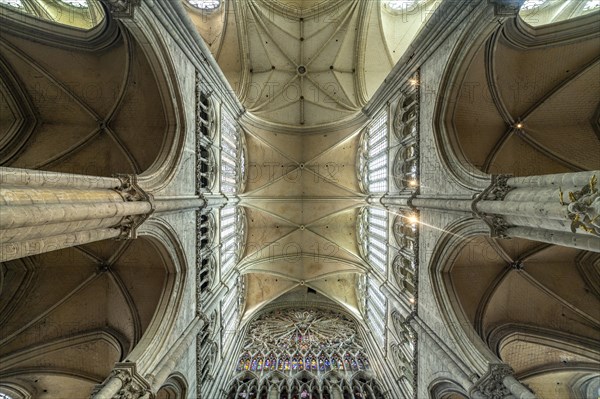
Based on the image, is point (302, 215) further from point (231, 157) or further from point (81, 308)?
point (81, 308)

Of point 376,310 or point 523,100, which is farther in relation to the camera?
point 376,310

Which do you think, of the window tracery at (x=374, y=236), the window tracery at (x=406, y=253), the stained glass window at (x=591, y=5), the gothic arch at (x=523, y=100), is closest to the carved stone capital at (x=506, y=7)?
the gothic arch at (x=523, y=100)

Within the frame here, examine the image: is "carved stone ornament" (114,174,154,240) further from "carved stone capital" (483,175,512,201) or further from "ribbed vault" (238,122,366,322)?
"ribbed vault" (238,122,366,322)

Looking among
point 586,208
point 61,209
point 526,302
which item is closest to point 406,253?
point 526,302

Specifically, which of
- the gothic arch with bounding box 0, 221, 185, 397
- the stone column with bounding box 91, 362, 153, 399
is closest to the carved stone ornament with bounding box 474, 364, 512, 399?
the stone column with bounding box 91, 362, 153, 399

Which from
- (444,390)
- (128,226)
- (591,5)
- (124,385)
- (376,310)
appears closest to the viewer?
(128,226)

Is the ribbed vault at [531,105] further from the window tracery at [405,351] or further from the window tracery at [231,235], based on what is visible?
the window tracery at [231,235]

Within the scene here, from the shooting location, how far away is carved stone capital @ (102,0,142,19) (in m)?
6.79

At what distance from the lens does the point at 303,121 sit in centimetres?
2120

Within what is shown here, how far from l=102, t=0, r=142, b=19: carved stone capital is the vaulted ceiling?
447 inches

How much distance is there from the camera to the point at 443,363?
9414 mm

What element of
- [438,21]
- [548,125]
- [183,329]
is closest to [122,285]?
[183,329]

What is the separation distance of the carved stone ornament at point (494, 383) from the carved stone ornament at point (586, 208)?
511 centimetres

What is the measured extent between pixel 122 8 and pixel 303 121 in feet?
49.4
